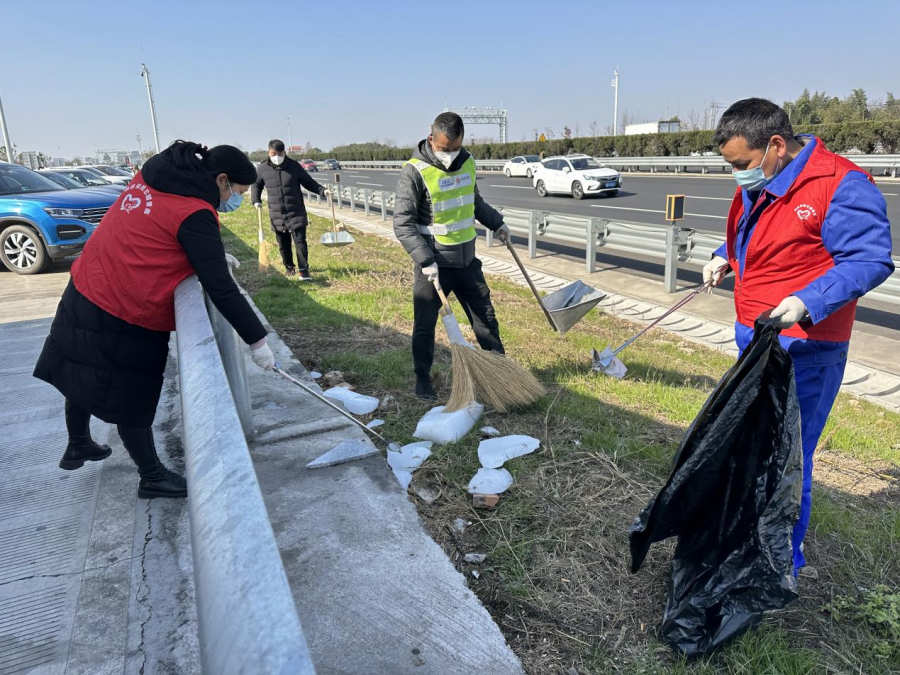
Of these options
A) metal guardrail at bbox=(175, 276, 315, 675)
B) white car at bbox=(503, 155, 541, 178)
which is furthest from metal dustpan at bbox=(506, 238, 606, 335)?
white car at bbox=(503, 155, 541, 178)

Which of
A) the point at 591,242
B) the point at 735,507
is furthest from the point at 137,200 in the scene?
the point at 591,242

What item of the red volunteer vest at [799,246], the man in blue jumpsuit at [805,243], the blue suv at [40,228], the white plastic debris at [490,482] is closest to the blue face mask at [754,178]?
the man in blue jumpsuit at [805,243]

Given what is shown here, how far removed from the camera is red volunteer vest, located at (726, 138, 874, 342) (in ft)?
7.45

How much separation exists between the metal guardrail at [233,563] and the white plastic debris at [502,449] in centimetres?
229

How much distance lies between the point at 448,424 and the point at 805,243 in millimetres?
2195

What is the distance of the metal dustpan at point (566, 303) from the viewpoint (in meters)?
5.00

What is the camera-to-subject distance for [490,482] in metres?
3.23

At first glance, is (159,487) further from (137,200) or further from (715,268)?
(715,268)

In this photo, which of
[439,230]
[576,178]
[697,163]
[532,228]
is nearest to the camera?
[439,230]

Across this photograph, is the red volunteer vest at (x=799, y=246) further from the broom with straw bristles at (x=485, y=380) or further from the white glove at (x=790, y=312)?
the broom with straw bristles at (x=485, y=380)

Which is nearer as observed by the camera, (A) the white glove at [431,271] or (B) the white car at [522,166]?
(A) the white glove at [431,271]

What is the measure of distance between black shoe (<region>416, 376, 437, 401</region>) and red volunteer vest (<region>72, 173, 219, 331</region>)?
2.05 m

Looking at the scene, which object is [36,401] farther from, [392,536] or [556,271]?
[556,271]

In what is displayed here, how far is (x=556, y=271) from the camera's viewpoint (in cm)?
988
